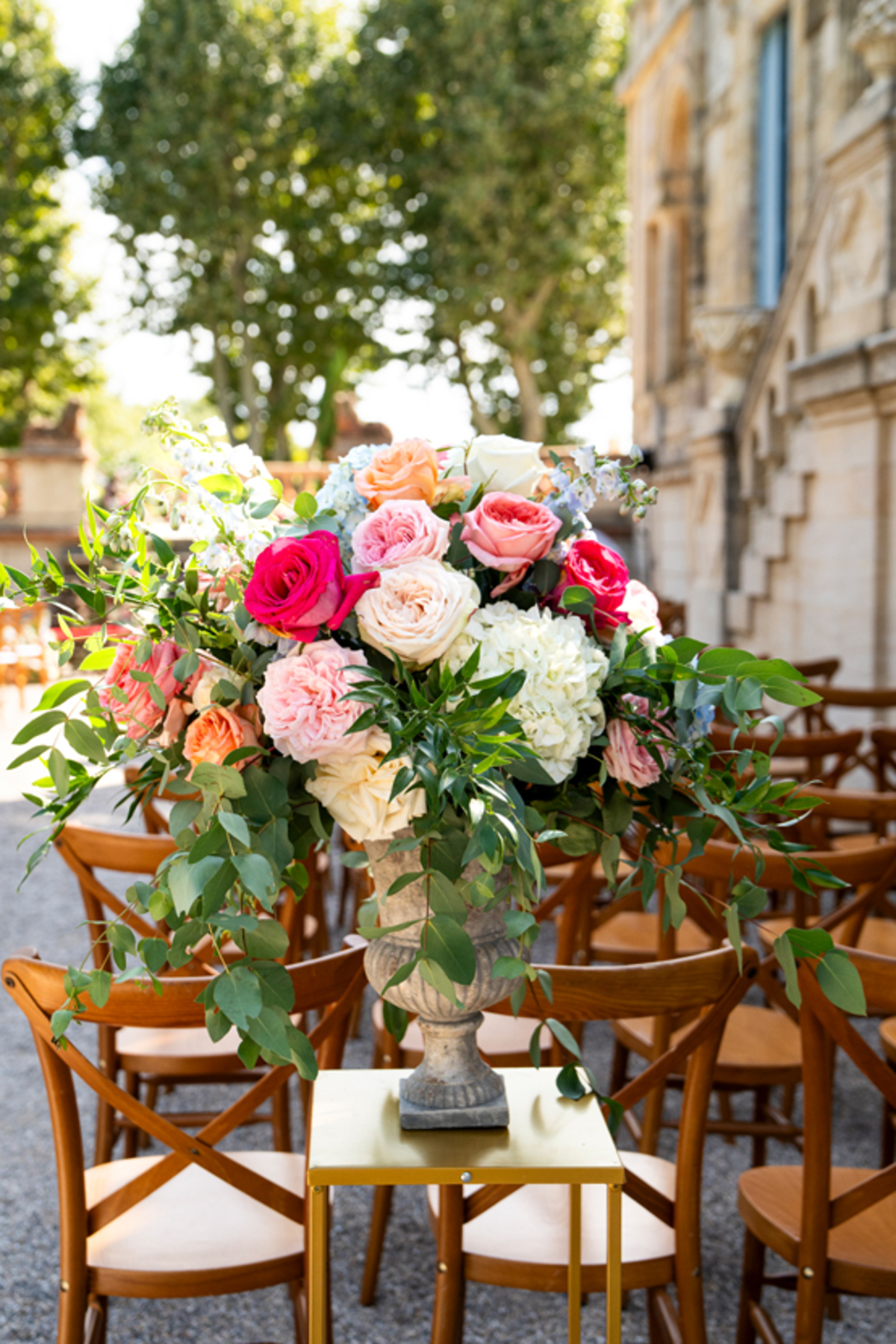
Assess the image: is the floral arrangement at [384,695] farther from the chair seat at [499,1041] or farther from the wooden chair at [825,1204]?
the chair seat at [499,1041]

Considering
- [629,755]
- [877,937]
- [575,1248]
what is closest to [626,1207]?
[575,1248]

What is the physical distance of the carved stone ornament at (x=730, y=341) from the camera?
9.38 m

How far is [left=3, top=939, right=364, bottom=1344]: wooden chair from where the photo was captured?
1766 millimetres

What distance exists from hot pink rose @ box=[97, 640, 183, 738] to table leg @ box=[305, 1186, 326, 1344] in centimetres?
60

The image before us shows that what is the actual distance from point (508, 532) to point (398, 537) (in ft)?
0.43

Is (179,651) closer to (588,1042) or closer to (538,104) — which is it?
(588,1042)

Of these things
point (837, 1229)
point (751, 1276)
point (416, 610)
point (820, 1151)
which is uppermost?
point (416, 610)

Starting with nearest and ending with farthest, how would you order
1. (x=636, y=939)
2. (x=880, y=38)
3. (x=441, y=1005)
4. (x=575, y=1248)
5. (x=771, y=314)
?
(x=441, y=1005) → (x=575, y=1248) → (x=636, y=939) → (x=880, y=38) → (x=771, y=314)

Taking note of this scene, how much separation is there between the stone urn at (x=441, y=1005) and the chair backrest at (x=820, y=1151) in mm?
526

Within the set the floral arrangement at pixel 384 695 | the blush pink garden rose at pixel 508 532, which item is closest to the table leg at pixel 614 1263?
the floral arrangement at pixel 384 695

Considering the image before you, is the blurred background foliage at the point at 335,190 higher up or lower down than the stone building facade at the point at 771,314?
higher up

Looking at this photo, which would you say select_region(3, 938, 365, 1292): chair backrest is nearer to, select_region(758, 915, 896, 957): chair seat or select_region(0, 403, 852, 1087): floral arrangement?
select_region(0, 403, 852, 1087): floral arrangement

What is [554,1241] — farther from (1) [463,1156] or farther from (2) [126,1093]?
(2) [126,1093]

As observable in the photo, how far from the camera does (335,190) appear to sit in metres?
25.7
